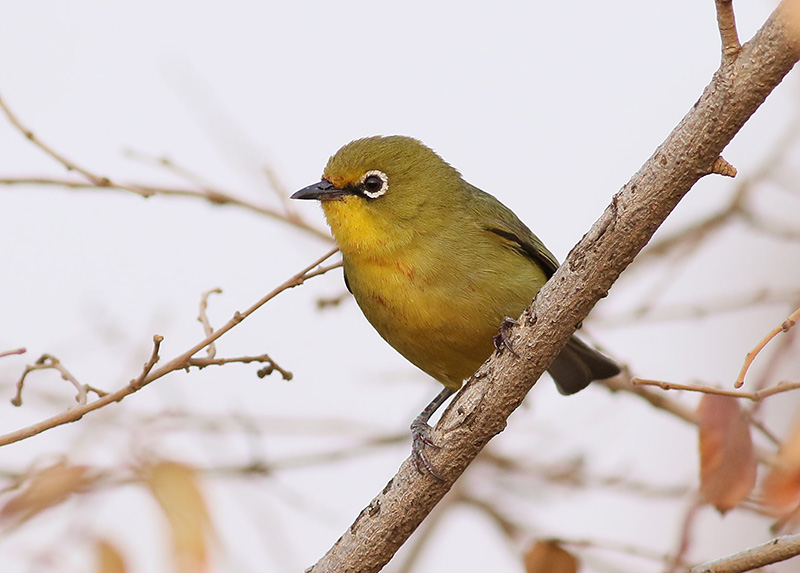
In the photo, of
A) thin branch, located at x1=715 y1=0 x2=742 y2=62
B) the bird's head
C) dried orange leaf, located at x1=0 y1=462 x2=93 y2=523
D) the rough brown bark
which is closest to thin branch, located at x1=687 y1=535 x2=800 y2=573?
the rough brown bark

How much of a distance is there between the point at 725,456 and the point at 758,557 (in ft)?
1.07

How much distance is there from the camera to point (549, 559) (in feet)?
10.7

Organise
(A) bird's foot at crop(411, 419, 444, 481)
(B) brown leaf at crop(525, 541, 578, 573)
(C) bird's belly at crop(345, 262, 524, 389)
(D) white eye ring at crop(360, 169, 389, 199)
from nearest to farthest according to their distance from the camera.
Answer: (B) brown leaf at crop(525, 541, 578, 573), (A) bird's foot at crop(411, 419, 444, 481), (C) bird's belly at crop(345, 262, 524, 389), (D) white eye ring at crop(360, 169, 389, 199)

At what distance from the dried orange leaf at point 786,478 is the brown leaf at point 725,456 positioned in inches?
2.5

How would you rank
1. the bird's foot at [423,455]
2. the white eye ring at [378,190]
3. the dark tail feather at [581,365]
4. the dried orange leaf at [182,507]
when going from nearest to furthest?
the dried orange leaf at [182,507] < the bird's foot at [423,455] < the white eye ring at [378,190] < the dark tail feather at [581,365]

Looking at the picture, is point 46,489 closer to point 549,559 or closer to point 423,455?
point 423,455

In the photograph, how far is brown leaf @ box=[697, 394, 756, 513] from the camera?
2.94 m

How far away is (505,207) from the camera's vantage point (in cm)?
515

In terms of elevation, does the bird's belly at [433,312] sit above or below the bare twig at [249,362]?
above

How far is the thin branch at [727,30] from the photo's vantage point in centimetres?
258

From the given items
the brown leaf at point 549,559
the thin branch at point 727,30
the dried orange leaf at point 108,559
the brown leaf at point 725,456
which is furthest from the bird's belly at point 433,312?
the dried orange leaf at point 108,559

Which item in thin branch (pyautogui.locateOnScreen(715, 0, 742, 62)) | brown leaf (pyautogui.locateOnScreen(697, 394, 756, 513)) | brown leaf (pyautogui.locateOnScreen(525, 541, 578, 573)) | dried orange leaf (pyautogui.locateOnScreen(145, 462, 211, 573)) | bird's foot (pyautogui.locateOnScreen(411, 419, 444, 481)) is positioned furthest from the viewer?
bird's foot (pyautogui.locateOnScreen(411, 419, 444, 481))

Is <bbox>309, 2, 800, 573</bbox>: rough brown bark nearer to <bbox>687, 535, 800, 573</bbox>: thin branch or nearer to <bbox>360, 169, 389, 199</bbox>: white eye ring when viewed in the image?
<bbox>687, 535, 800, 573</bbox>: thin branch

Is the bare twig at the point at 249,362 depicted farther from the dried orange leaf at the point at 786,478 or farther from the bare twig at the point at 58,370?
the dried orange leaf at the point at 786,478
